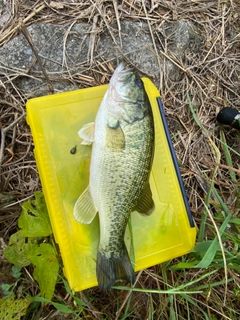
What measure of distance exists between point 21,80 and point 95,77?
22.2 inches


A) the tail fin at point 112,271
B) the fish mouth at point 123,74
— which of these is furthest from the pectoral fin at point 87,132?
the tail fin at point 112,271

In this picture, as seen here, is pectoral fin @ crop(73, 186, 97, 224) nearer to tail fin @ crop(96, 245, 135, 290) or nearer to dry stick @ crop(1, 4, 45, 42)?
tail fin @ crop(96, 245, 135, 290)

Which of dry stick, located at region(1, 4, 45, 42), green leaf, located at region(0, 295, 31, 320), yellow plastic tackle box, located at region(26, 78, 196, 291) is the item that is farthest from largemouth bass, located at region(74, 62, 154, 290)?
dry stick, located at region(1, 4, 45, 42)

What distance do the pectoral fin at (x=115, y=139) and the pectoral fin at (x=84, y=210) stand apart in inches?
15.3

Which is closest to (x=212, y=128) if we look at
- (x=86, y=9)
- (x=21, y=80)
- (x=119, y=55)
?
(x=119, y=55)

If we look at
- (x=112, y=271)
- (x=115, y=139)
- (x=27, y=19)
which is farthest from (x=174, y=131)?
(x=27, y=19)

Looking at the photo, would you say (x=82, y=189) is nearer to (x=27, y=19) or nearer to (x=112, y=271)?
(x=112, y=271)

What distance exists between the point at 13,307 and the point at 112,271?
28.9 inches

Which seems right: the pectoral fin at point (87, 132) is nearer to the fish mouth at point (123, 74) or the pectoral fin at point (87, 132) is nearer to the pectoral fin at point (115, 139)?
the pectoral fin at point (115, 139)

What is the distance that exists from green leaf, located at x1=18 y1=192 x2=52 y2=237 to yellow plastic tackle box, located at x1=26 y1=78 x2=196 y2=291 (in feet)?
0.26

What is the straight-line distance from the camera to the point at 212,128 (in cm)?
314

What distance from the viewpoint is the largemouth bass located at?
2195mm

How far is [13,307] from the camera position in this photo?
2.43 metres

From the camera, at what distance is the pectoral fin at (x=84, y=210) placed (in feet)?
7.63
